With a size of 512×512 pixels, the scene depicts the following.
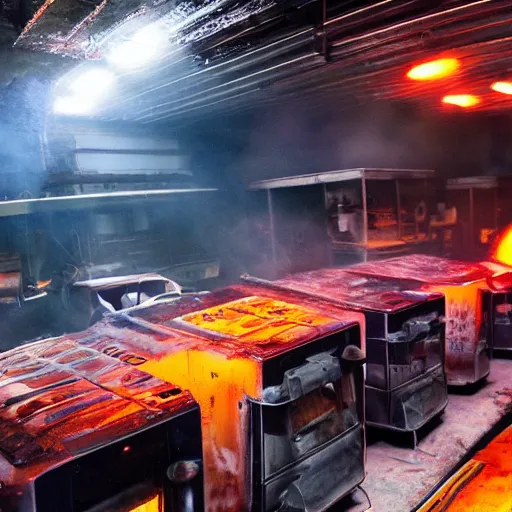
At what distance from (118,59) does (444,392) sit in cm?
472

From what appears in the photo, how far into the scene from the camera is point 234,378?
8.43 ft

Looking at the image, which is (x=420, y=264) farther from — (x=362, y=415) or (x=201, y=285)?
(x=201, y=285)

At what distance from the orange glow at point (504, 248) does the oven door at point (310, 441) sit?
6879 mm

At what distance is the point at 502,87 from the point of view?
221 inches

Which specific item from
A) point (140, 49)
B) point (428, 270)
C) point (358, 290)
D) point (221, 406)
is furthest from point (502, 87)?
point (221, 406)

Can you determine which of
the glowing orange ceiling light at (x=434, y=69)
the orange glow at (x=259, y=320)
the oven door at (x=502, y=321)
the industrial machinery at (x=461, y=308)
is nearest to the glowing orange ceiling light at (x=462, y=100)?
the glowing orange ceiling light at (x=434, y=69)

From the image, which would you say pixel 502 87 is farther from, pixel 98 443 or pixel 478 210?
pixel 98 443

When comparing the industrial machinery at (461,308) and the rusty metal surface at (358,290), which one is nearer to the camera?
the rusty metal surface at (358,290)

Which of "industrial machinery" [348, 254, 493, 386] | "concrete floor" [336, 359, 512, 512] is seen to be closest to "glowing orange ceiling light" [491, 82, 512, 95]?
"industrial machinery" [348, 254, 493, 386]

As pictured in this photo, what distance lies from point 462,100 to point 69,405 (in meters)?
6.80

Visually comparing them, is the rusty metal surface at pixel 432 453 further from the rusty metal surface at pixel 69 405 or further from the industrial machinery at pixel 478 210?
the industrial machinery at pixel 478 210

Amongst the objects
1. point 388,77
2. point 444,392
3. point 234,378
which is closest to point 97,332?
point 234,378

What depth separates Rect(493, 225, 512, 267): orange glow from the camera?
8438 millimetres

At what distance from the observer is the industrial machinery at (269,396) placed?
2.49m
